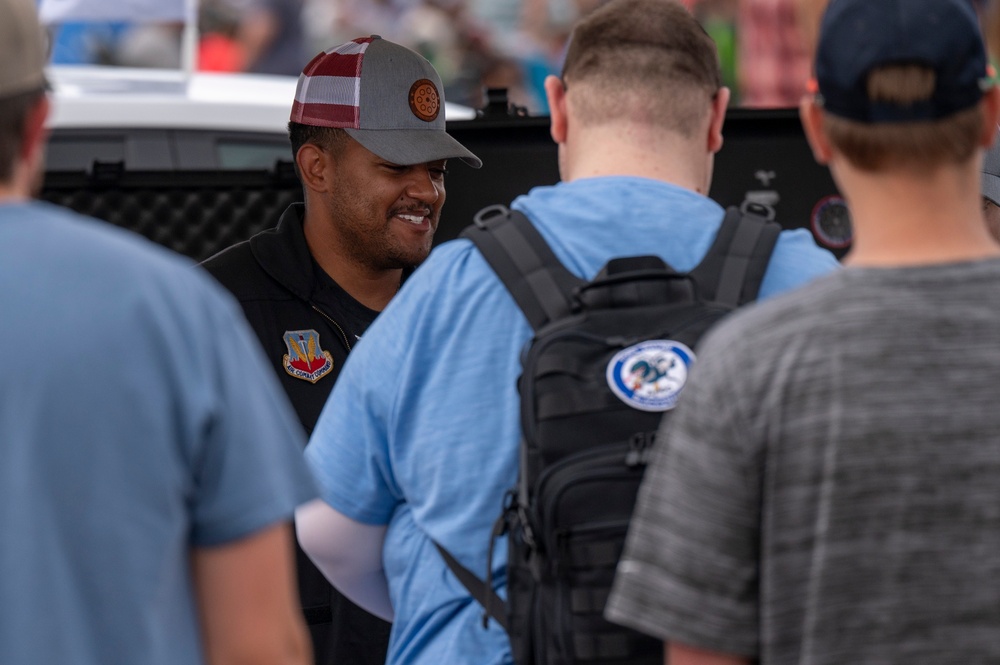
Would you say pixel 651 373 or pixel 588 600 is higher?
pixel 651 373

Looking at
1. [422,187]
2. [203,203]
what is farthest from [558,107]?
[203,203]

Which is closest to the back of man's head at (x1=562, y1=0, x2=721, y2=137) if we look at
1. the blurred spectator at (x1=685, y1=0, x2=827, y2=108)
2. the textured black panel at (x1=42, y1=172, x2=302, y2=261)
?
the textured black panel at (x1=42, y1=172, x2=302, y2=261)

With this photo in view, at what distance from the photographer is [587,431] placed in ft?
5.91

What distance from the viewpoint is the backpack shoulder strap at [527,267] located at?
1.92 meters

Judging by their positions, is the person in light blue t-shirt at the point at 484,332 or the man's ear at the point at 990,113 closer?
the man's ear at the point at 990,113

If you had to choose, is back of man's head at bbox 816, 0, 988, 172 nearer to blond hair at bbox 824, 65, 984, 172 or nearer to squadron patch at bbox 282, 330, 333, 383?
blond hair at bbox 824, 65, 984, 172

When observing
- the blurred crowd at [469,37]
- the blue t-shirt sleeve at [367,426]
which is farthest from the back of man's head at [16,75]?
the blurred crowd at [469,37]

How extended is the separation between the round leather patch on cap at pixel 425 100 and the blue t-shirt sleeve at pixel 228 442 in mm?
1881

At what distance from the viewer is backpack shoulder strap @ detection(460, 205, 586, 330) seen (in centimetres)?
192

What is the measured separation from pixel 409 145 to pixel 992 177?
3.98 ft

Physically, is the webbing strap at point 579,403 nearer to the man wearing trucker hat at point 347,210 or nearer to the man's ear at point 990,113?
the man's ear at point 990,113

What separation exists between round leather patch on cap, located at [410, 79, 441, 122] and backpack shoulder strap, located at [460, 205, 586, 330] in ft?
4.71

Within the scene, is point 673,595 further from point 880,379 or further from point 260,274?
point 260,274

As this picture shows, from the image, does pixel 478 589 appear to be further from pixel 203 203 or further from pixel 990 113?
pixel 203 203
